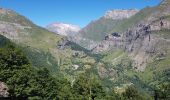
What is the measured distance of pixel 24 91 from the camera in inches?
3285

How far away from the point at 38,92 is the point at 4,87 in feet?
33.8

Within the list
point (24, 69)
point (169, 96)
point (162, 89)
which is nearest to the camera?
point (24, 69)

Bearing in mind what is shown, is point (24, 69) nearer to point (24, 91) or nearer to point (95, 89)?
A: point (24, 91)

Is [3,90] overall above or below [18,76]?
below

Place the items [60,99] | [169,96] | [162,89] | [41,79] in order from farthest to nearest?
[162,89] < [169,96] < [60,99] < [41,79]

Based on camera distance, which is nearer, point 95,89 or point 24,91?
point 24,91

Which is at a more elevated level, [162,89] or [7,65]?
[7,65]

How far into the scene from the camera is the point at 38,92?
8956cm

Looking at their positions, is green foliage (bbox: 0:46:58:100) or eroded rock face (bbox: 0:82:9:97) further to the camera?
green foliage (bbox: 0:46:58:100)

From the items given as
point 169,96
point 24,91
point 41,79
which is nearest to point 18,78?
point 24,91

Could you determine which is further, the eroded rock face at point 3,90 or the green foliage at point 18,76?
the green foliage at point 18,76

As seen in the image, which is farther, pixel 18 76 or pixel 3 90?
pixel 18 76

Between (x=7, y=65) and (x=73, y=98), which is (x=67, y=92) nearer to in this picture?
(x=73, y=98)

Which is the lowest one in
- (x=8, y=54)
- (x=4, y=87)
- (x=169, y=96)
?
(x=169, y=96)
